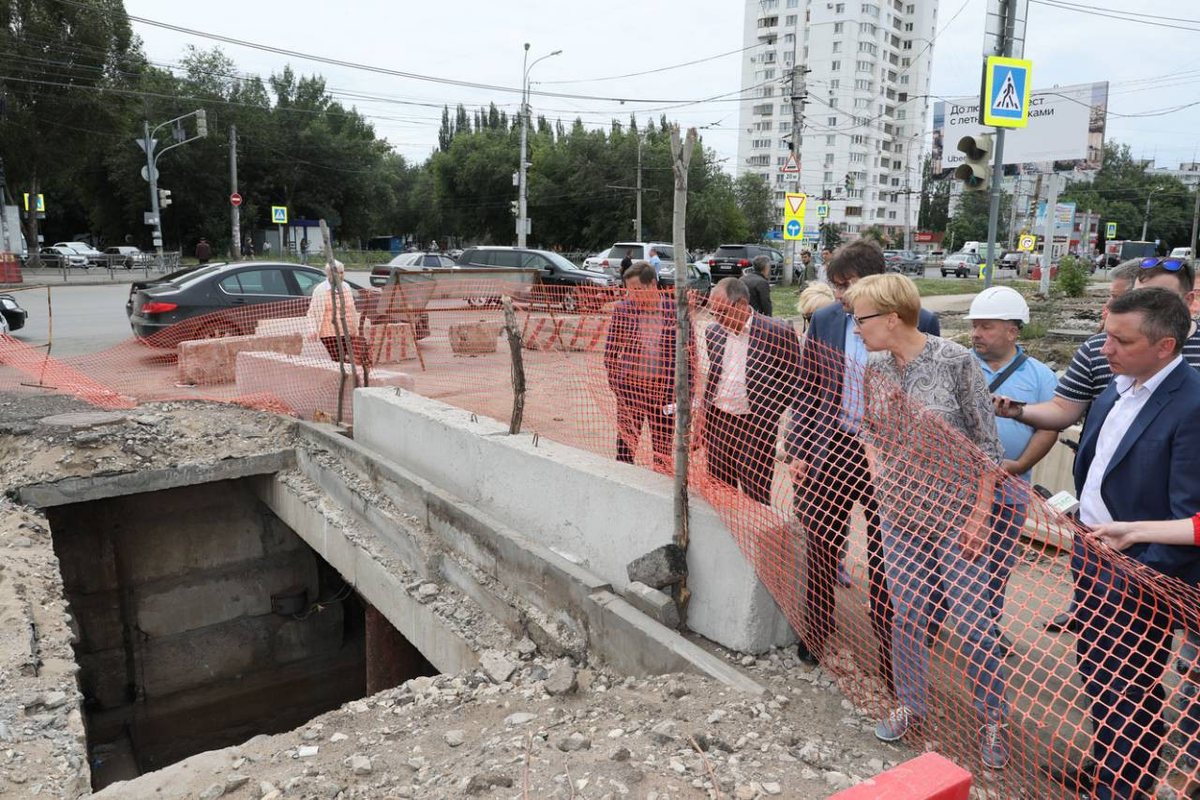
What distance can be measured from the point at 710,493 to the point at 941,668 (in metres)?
1.26

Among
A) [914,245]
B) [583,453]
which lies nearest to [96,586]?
[583,453]

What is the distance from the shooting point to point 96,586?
26.9 feet

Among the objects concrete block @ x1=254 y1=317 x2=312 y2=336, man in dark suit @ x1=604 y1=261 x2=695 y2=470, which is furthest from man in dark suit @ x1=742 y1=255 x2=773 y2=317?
concrete block @ x1=254 y1=317 x2=312 y2=336

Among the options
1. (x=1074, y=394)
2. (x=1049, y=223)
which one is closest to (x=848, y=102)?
(x=1049, y=223)

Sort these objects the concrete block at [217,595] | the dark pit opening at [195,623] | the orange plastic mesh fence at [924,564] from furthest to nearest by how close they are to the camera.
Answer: the concrete block at [217,595] → the dark pit opening at [195,623] → the orange plastic mesh fence at [924,564]

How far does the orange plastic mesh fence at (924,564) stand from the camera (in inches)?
99.8

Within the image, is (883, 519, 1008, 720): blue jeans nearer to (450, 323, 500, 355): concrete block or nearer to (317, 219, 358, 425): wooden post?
(317, 219, 358, 425): wooden post

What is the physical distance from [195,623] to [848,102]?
8748 cm

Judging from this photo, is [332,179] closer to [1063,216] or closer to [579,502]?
[1063,216]

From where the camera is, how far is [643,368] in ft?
15.6

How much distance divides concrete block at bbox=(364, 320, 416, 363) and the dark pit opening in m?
3.14

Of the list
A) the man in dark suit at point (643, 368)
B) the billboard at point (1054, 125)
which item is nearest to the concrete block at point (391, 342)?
the man in dark suit at point (643, 368)

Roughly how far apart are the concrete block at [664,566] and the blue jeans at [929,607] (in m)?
1.04

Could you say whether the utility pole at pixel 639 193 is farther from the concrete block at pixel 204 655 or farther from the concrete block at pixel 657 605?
the concrete block at pixel 657 605
